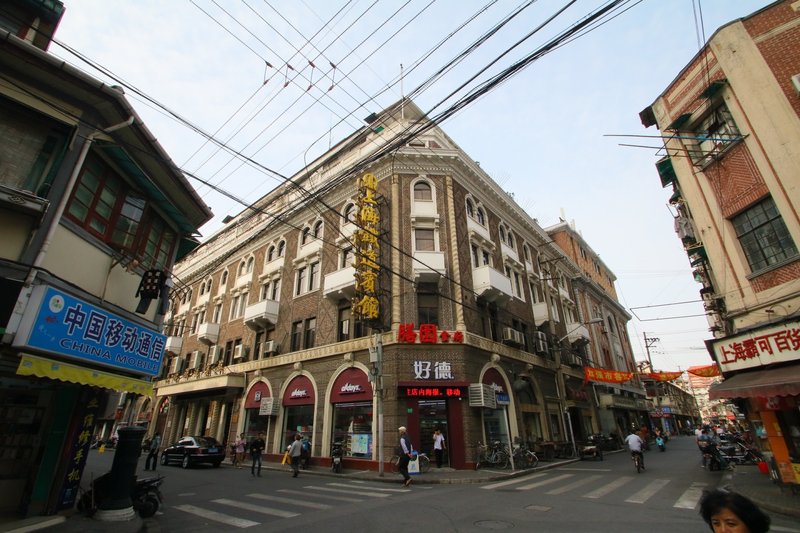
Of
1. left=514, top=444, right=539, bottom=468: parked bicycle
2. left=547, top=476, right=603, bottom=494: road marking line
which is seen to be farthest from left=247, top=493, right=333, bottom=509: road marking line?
left=514, top=444, right=539, bottom=468: parked bicycle

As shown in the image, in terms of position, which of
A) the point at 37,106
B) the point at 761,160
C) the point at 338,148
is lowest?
the point at 37,106

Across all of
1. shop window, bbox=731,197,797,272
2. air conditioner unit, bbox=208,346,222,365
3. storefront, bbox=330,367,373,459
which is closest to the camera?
shop window, bbox=731,197,797,272

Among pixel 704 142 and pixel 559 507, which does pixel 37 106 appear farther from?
pixel 704 142

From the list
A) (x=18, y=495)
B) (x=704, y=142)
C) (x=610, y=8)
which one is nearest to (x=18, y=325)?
(x=18, y=495)

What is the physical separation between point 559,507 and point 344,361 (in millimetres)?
12120

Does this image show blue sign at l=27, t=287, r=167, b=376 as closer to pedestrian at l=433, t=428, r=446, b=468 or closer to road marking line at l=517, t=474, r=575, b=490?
pedestrian at l=433, t=428, r=446, b=468

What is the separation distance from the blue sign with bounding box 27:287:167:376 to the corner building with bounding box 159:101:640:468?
21.1 feet

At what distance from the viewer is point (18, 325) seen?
636cm

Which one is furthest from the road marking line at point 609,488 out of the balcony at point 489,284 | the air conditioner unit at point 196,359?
the air conditioner unit at point 196,359

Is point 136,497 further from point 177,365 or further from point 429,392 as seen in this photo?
point 177,365

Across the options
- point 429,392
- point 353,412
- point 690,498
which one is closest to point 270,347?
point 353,412

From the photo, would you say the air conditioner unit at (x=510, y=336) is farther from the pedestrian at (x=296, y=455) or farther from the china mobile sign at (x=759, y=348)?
the pedestrian at (x=296, y=455)

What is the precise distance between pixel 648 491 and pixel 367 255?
44.2 feet

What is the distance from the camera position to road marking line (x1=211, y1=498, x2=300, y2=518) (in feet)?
27.0
